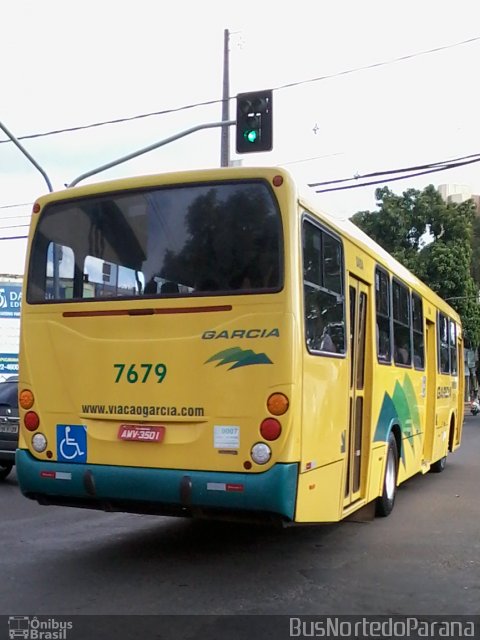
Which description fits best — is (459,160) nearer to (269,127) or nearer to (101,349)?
(269,127)

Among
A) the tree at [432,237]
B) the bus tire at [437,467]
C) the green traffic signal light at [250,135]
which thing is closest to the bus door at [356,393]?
the bus tire at [437,467]

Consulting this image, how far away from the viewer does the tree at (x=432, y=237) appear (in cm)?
3294

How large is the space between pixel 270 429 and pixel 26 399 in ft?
7.40

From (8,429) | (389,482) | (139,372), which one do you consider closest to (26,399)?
(139,372)

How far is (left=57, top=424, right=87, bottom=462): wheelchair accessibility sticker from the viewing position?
246 inches

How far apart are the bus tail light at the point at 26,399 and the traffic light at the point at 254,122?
862 centimetres

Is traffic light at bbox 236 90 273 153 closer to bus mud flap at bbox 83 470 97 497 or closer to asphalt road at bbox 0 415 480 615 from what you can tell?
asphalt road at bbox 0 415 480 615

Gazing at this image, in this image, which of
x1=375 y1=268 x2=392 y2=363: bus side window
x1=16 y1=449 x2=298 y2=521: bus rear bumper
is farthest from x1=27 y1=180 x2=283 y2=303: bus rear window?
x1=375 y1=268 x2=392 y2=363: bus side window

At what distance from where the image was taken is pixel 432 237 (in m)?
34.3

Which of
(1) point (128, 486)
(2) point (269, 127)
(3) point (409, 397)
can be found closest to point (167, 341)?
(1) point (128, 486)

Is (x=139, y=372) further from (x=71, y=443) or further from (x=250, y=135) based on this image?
(x=250, y=135)

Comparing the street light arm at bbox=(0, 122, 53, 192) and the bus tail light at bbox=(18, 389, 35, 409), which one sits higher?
the street light arm at bbox=(0, 122, 53, 192)

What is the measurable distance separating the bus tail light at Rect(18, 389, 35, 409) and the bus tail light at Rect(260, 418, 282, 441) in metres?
2.12

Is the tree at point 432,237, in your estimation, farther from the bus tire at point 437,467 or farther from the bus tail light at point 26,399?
the bus tail light at point 26,399
